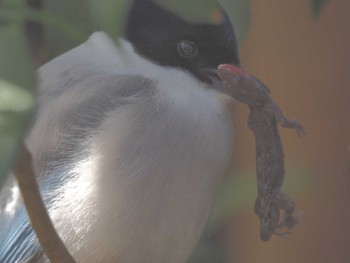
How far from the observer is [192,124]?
1.43 m

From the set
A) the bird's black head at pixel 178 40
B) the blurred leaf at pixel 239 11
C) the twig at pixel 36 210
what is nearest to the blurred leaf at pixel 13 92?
the twig at pixel 36 210

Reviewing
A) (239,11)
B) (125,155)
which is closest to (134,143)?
(125,155)

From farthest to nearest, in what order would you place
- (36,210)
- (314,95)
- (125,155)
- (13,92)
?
(314,95)
(125,155)
(36,210)
(13,92)

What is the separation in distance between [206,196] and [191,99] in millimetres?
157

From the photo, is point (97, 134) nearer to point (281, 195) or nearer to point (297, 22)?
point (281, 195)

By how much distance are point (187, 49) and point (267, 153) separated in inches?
8.3

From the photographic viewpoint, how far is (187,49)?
4.69ft

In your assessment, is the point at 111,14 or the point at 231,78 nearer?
the point at 111,14

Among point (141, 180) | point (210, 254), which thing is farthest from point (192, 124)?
point (210, 254)

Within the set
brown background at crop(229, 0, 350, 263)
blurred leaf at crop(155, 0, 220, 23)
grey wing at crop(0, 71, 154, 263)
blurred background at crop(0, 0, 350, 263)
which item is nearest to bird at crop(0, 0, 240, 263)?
grey wing at crop(0, 71, 154, 263)

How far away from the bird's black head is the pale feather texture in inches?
0.8

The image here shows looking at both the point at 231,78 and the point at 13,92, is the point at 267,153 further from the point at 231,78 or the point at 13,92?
the point at 13,92

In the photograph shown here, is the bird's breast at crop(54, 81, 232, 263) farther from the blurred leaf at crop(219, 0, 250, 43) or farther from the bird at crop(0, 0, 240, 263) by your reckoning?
the blurred leaf at crop(219, 0, 250, 43)

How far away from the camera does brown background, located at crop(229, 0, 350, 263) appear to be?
166cm
